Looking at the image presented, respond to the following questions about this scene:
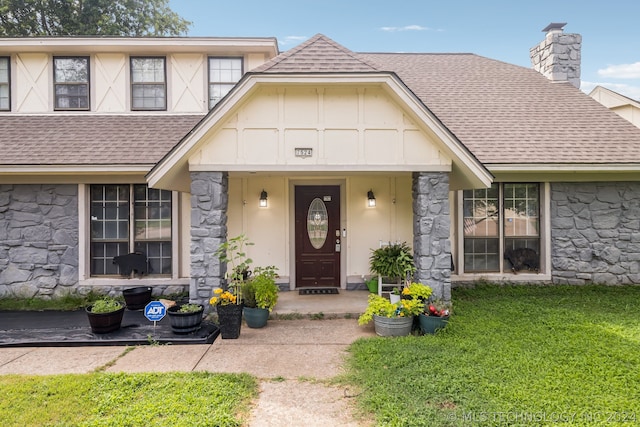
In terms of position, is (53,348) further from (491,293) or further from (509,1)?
(509,1)

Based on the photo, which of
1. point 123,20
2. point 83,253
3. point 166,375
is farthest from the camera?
point 123,20

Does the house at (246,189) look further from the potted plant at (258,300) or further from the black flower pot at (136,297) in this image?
the potted plant at (258,300)

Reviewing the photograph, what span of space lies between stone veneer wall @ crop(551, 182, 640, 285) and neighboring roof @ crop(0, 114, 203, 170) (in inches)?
341

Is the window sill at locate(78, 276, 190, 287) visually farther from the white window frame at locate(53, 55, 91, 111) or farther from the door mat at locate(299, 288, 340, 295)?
the white window frame at locate(53, 55, 91, 111)

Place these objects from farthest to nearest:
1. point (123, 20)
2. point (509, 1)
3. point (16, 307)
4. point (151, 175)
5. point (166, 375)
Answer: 1. point (123, 20)
2. point (509, 1)
3. point (16, 307)
4. point (151, 175)
5. point (166, 375)

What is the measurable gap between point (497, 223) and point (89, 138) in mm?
9164

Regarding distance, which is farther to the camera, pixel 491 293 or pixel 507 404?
pixel 491 293

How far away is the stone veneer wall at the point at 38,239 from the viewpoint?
7.31 m

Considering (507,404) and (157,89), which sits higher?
(157,89)

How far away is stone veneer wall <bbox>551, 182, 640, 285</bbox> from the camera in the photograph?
779 cm

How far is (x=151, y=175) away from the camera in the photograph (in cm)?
569

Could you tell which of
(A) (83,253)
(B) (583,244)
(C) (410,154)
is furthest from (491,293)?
(A) (83,253)

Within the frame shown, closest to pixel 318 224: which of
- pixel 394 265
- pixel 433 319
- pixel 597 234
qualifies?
pixel 394 265

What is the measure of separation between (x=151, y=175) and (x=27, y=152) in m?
3.56
